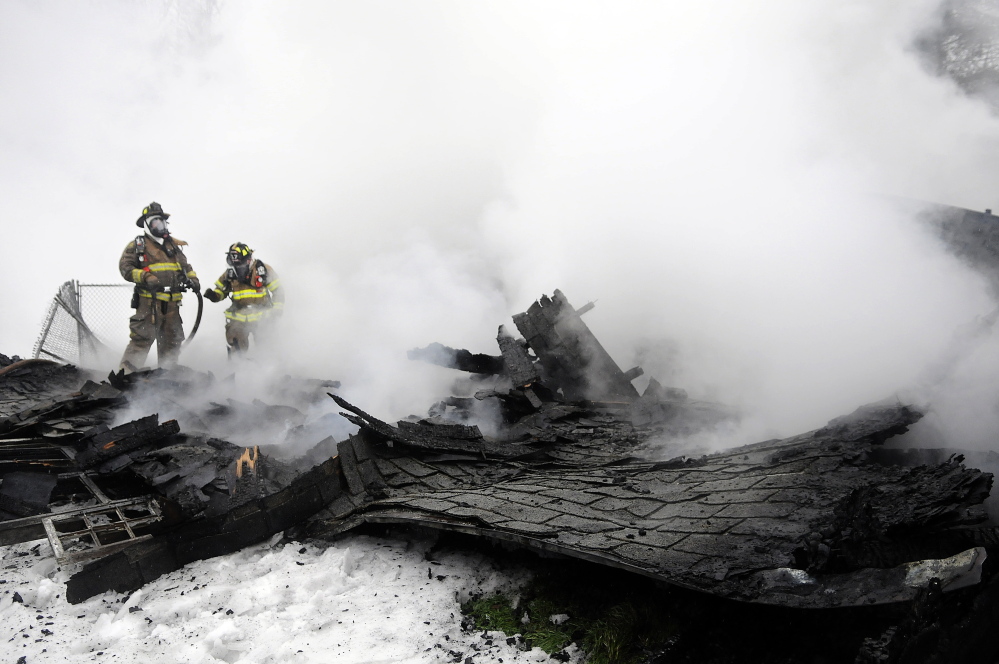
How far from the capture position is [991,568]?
2.96 meters

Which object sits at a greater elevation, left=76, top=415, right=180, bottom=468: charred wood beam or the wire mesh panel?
the wire mesh panel

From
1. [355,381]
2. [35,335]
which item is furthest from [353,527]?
[35,335]

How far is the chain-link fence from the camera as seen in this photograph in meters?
9.58

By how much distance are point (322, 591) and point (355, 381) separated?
5.14m

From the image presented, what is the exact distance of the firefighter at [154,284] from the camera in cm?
938

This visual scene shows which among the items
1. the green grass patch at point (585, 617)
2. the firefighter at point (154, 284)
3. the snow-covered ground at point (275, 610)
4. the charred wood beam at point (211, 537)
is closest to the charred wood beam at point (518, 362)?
the charred wood beam at point (211, 537)

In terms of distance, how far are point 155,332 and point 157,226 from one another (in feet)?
5.64

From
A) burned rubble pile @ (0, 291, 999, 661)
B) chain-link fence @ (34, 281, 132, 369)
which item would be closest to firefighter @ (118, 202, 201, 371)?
chain-link fence @ (34, 281, 132, 369)

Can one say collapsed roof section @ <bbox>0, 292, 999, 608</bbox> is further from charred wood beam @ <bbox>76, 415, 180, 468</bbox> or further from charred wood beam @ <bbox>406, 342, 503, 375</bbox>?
charred wood beam @ <bbox>406, 342, 503, 375</bbox>

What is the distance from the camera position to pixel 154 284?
30.8 ft

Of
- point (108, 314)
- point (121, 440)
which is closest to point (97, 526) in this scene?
point (121, 440)

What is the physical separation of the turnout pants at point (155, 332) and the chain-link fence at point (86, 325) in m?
1.06

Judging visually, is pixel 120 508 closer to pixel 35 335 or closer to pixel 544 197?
pixel 544 197

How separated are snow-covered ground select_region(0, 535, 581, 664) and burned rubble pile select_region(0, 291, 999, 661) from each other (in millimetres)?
198
